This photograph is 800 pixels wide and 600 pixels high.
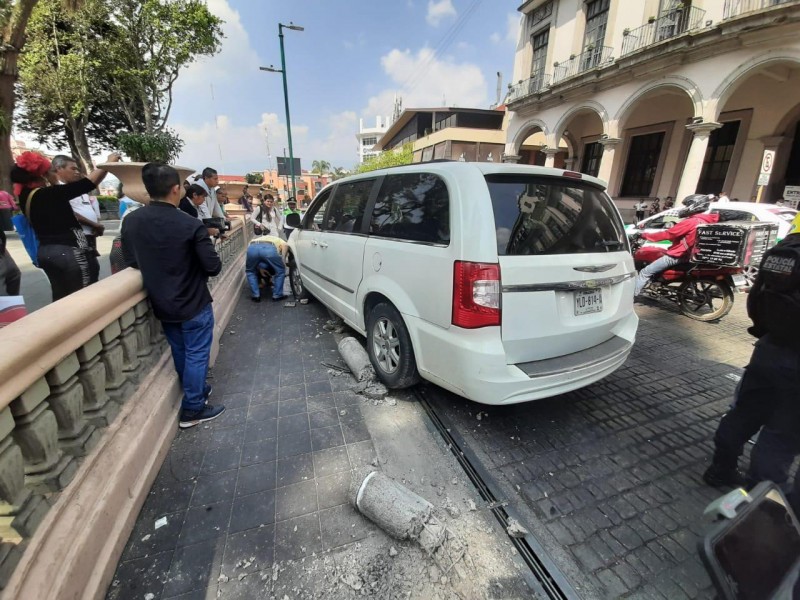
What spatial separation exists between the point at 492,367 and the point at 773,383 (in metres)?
1.52

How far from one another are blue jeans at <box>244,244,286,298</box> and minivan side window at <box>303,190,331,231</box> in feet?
3.39

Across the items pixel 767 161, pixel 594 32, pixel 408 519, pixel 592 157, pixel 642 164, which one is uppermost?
pixel 594 32

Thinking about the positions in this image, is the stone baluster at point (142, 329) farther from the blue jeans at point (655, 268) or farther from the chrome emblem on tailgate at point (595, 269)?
the blue jeans at point (655, 268)

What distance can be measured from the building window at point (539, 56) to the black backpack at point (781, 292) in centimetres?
1934

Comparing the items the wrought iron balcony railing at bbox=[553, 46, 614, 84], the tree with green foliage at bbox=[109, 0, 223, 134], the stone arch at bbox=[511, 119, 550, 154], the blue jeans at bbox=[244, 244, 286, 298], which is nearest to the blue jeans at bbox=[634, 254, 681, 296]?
the blue jeans at bbox=[244, 244, 286, 298]

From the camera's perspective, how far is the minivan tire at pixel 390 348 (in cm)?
285

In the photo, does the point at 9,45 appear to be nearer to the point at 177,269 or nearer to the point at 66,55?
the point at 66,55

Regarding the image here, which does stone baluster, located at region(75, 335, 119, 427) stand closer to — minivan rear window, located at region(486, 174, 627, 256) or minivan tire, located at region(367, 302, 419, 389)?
minivan tire, located at region(367, 302, 419, 389)

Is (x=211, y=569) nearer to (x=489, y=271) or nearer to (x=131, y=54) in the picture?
(x=489, y=271)

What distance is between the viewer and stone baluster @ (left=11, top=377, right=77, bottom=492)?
4.65 feet

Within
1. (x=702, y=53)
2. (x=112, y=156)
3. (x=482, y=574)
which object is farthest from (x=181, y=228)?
(x=702, y=53)

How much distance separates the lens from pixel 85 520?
61.9 inches

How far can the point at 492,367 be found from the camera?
221 centimetres

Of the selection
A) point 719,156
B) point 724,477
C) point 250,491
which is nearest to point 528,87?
point 719,156
